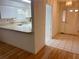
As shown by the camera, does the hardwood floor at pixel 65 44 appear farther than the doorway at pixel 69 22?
No

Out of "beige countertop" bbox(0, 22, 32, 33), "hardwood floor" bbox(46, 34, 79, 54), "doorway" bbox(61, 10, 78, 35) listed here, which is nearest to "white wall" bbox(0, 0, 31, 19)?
"beige countertop" bbox(0, 22, 32, 33)

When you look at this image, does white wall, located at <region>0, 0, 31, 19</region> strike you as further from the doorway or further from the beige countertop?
the doorway

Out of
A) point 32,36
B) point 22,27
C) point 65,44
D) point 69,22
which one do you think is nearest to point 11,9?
point 22,27

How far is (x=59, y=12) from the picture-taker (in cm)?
661

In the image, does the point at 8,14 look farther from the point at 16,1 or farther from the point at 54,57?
the point at 54,57

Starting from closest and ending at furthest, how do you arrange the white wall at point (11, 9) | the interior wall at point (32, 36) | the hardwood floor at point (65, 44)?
the interior wall at point (32, 36) → the hardwood floor at point (65, 44) → the white wall at point (11, 9)

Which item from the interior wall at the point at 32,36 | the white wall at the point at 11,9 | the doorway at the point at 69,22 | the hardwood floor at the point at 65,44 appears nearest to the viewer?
the interior wall at the point at 32,36

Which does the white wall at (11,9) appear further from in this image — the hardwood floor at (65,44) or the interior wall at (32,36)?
the hardwood floor at (65,44)

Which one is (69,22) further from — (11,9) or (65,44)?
(11,9)


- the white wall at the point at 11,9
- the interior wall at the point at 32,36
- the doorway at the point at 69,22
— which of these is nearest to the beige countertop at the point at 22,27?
the interior wall at the point at 32,36

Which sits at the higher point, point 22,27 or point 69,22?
point 69,22

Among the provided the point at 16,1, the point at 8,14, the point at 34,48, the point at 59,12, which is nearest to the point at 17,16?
the point at 8,14

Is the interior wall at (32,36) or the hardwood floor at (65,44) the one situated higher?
the interior wall at (32,36)

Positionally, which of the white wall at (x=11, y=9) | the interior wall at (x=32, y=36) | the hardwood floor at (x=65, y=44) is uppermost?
the white wall at (x=11, y=9)
